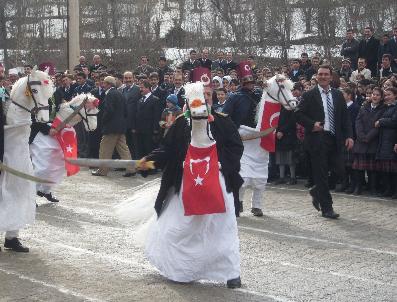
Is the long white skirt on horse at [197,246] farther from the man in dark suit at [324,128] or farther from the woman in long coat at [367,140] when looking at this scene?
the woman in long coat at [367,140]

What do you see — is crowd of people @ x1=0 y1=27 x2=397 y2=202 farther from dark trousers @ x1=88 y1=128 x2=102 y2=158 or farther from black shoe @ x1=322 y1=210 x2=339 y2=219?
black shoe @ x1=322 y1=210 x2=339 y2=219

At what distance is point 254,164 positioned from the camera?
1267 centimetres

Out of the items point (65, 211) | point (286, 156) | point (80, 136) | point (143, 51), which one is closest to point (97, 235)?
point (65, 211)

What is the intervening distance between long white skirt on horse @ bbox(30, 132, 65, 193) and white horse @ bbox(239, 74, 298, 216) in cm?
306

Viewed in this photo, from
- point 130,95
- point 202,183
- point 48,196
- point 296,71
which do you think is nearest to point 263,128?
point 48,196

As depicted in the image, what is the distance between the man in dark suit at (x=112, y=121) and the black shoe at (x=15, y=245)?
318 inches

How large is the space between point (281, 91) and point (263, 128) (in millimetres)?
624

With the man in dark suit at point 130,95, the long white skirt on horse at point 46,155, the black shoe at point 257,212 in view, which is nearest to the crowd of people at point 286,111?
the man in dark suit at point 130,95

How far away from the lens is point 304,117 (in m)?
12.4

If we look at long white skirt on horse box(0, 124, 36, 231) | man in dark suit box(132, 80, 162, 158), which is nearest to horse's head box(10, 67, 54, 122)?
long white skirt on horse box(0, 124, 36, 231)

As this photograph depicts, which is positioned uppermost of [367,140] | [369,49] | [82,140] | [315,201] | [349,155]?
[369,49]

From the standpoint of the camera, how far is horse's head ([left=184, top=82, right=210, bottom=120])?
315 inches

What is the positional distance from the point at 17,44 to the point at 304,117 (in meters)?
24.6

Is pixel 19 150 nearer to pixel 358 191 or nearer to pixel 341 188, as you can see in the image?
pixel 358 191
